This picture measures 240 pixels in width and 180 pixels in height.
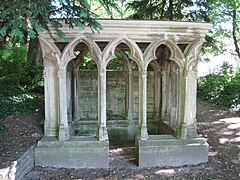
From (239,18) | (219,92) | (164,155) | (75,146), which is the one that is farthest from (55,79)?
(239,18)

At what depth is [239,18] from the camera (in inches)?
424

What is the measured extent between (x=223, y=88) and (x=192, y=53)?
5323 millimetres

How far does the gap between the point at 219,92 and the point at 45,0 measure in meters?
8.14

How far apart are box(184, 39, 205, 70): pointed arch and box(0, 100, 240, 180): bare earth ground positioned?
1.86 metres

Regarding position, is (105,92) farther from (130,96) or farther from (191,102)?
(130,96)

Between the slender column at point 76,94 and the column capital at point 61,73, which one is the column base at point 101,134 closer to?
the column capital at point 61,73

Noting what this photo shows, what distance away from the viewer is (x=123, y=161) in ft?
15.0

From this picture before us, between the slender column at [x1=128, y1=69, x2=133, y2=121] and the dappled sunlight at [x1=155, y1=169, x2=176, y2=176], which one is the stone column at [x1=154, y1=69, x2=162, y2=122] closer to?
the slender column at [x1=128, y1=69, x2=133, y2=121]

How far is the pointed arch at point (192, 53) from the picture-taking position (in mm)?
4344

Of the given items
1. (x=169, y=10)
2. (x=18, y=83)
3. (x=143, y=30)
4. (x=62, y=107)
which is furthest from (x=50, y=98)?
(x=169, y=10)

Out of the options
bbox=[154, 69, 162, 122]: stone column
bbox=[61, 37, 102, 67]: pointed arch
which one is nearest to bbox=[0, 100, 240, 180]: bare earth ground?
bbox=[154, 69, 162, 122]: stone column

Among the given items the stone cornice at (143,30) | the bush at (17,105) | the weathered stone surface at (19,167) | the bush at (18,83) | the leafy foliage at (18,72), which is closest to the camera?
the weathered stone surface at (19,167)

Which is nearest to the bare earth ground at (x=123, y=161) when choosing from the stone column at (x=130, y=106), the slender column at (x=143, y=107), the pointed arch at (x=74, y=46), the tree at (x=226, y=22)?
the stone column at (x=130, y=106)

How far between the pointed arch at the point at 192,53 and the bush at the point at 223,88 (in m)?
4.89
